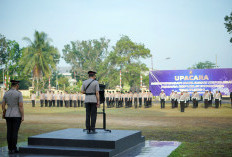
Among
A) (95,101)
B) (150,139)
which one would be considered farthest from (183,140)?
(95,101)

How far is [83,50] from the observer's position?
69.0 metres

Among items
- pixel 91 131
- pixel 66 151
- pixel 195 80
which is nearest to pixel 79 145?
pixel 66 151

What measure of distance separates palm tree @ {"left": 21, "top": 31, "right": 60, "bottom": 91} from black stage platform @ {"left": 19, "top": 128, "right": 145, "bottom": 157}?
139 feet

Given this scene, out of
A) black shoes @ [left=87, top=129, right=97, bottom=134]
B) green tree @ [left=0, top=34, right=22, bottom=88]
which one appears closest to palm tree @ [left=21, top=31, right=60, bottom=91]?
green tree @ [left=0, top=34, right=22, bottom=88]

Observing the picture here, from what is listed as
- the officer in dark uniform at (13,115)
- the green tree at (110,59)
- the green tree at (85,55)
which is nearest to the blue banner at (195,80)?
the green tree at (110,59)

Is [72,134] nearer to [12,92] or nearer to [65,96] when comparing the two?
[12,92]

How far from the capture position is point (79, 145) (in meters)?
7.04

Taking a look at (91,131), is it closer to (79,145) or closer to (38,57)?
(79,145)

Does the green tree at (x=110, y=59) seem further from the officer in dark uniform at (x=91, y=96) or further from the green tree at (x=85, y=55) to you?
the officer in dark uniform at (x=91, y=96)

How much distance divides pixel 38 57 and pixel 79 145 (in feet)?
144

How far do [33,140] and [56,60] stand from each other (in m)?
63.5

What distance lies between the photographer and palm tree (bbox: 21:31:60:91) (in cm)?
4862

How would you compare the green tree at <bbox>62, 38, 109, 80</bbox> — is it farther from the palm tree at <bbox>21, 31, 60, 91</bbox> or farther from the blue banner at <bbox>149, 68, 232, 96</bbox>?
the blue banner at <bbox>149, 68, 232, 96</bbox>

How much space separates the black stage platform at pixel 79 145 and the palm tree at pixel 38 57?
42426mm
